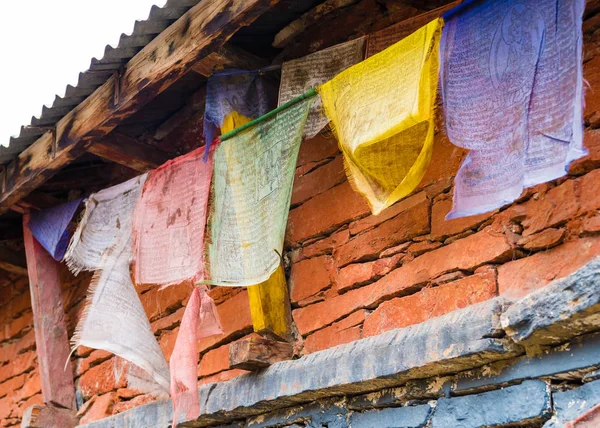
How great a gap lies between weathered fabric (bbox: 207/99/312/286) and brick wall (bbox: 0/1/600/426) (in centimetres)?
40

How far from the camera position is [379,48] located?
345cm

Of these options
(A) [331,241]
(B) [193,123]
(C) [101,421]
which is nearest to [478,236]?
(A) [331,241]

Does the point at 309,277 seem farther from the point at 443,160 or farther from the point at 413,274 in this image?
the point at 443,160

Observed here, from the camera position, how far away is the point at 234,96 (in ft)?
12.8

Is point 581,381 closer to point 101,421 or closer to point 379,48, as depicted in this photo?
point 379,48

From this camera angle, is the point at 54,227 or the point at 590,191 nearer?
the point at 590,191

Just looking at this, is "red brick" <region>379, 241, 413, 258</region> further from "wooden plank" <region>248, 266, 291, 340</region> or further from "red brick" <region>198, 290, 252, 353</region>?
"red brick" <region>198, 290, 252, 353</region>

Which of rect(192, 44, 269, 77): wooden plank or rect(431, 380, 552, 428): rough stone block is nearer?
rect(431, 380, 552, 428): rough stone block

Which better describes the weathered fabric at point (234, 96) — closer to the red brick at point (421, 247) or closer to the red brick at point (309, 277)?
the red brick at point (309, 277)

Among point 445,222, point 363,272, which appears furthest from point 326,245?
point 445,222

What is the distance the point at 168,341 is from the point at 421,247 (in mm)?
1793

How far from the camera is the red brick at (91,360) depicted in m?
5.01

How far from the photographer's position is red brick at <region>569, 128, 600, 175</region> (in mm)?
2781

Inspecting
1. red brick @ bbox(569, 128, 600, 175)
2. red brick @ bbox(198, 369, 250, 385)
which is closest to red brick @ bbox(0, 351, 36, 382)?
red brick @ bbox(198, 369, 250, 385)
